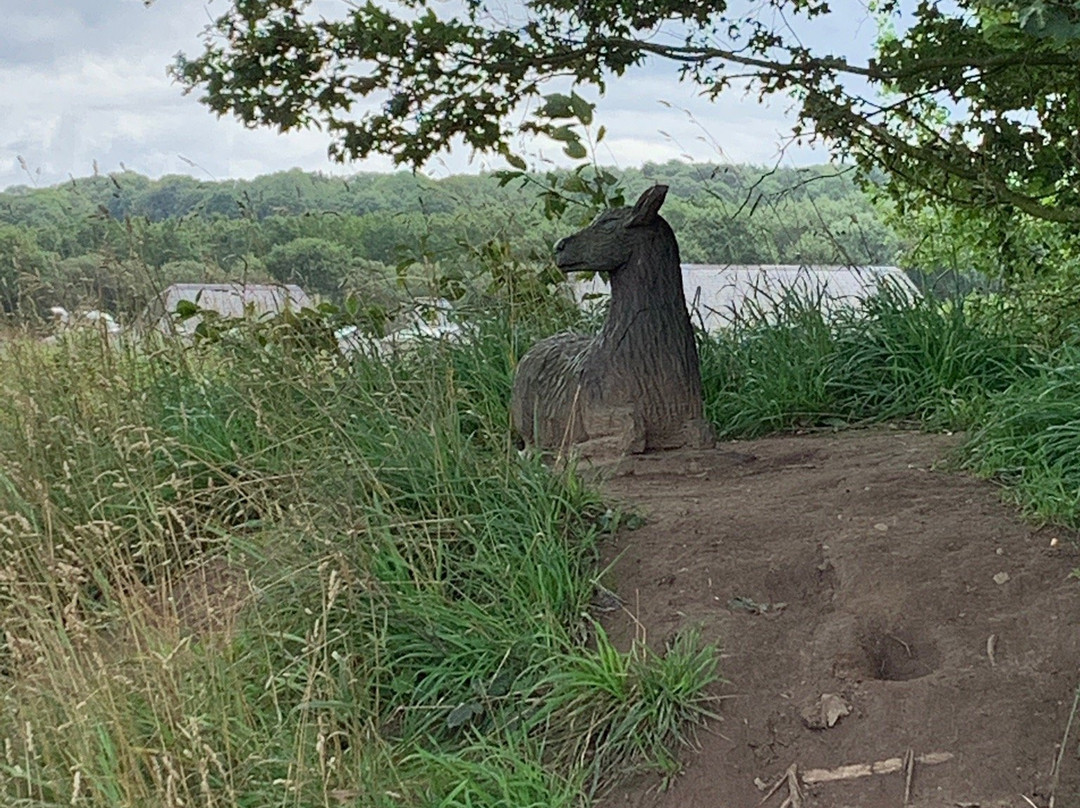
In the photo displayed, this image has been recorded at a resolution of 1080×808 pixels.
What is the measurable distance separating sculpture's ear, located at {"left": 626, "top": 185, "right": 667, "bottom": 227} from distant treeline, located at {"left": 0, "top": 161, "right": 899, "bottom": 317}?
152 cm

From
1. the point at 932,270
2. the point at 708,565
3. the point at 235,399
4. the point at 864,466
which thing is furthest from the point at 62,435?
the point at 932,270

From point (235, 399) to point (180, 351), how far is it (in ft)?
1.93

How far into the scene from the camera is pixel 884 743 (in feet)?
8.30

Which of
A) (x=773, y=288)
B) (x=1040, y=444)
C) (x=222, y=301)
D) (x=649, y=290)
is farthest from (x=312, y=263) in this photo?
(x=1040, y=444)

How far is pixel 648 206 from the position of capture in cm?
390

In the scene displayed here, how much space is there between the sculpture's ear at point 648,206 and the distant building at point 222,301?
2074 mm

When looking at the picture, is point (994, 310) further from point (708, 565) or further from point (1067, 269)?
point (708, 565)

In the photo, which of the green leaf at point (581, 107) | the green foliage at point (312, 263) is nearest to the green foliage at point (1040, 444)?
the green leaf at point (581, 107)

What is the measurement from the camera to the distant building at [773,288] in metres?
5.65

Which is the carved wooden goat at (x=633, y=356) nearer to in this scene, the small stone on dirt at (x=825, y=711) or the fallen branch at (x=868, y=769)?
the small stone on dirt at (x=825, y=711)

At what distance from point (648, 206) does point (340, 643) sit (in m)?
1.86

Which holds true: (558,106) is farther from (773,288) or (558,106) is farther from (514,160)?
(773,288)

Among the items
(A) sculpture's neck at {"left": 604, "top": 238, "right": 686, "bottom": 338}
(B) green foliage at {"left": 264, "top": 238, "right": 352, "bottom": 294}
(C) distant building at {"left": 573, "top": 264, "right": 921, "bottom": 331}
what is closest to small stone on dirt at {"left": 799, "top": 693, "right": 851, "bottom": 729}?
(A) sculpture's neck at {"left": 604, "top": 238, "right": 686, "bottom": 338}

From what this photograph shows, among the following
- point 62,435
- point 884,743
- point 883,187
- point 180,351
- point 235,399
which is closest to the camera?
point 884,743
